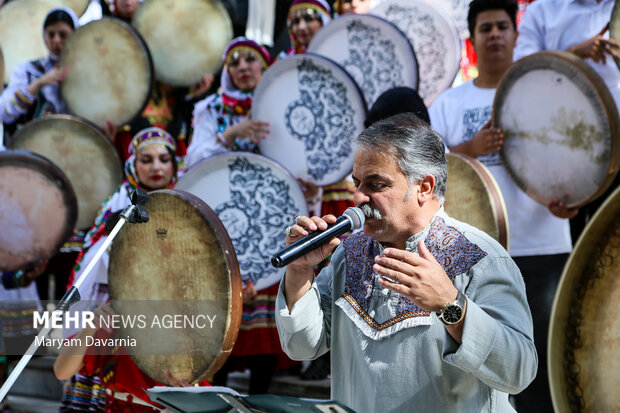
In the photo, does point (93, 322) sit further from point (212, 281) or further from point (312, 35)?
point (312, 35)

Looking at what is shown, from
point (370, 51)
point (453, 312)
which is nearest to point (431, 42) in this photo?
point (370, 51)

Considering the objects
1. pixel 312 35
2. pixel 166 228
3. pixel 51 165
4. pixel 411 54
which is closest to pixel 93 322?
pixel 166 228

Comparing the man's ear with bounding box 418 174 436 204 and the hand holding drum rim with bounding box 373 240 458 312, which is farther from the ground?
the man's ear with bounding box 418 174 436 204

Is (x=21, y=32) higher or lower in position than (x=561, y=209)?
higher

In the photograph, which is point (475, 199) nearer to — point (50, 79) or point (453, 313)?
point (453, 313)

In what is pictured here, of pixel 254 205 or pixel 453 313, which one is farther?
pixel 254 205

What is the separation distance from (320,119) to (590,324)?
2073 millimetres

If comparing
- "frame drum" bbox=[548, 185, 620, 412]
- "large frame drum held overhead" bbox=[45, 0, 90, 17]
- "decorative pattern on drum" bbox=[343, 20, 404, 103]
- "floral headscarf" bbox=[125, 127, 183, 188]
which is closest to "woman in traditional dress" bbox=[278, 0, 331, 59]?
"decorative pattern on drum" bbox=[343, 20, 404, 103]

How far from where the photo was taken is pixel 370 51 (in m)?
4.45

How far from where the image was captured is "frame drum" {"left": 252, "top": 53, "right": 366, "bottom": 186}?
4012 mm

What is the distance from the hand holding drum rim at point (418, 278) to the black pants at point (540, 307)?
203 cm

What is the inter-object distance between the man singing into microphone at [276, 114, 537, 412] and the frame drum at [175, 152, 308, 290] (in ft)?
5.28

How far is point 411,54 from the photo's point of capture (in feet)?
13.9

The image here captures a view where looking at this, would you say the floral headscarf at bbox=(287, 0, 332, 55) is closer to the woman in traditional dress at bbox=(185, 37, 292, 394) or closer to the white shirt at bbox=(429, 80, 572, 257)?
the woman in traditional dress at bbox=(185, 37, 292, 394)
